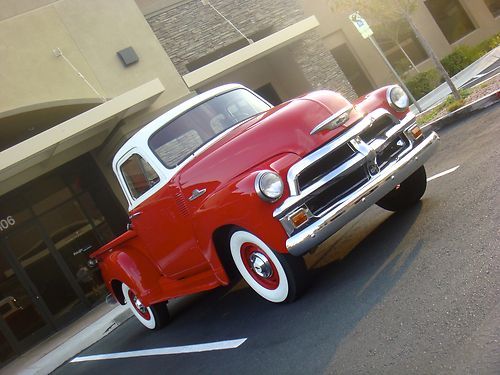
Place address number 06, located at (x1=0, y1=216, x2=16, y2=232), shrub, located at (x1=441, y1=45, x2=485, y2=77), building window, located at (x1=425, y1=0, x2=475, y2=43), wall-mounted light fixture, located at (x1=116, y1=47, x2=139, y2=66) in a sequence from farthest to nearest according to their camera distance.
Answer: building window, located at (x1=425, y1=0, x2=475, y2=43) < shrub, located at (x1=441, y1=45, x2=485, y2=77) < wall-mounted light fixture, located at (x1=116, y1=47, x2=139, y2=66) < address number 06, located at (x1=0, y1=216, x2=16, y2=232)

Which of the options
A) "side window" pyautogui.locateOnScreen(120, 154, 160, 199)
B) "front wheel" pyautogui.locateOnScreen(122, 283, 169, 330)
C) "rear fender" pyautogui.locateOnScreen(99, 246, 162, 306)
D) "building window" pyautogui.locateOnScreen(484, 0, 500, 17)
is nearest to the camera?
"side window" pyautogui.locateOnScreen(120, 154, 160, 199)

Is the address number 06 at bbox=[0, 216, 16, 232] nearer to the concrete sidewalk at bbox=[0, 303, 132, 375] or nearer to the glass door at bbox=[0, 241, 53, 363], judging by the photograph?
the glass door at bbox=[0, 241, 53, 363]

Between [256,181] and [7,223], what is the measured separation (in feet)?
33.4

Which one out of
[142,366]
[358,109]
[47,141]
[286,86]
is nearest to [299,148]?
[358,109]

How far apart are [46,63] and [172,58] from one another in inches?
138

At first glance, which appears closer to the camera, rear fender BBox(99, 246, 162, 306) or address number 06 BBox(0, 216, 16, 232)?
rear fender BBox(99, 246, 162, 306)

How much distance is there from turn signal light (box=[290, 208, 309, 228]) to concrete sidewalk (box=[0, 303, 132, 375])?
597cm

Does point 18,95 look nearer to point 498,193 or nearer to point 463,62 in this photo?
point 498,193

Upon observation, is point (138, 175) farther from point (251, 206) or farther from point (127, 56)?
point (127, 56)

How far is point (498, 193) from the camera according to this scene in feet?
15.1

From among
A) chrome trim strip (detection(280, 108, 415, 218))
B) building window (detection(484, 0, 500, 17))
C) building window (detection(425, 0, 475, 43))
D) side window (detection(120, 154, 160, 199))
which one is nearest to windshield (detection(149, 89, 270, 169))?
side window (detection(120, 154, 160, 199))

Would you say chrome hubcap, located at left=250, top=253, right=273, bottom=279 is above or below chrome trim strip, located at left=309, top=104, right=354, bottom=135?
below

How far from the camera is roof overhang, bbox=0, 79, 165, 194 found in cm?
1078

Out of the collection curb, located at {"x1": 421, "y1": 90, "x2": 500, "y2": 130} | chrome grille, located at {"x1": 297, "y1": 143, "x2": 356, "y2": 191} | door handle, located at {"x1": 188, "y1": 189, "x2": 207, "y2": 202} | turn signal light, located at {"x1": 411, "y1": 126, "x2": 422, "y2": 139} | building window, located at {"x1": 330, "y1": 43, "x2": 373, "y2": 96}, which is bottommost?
curb, located at {"x1": 421, "y1": 90, "x2": 500, "y2": 130}
